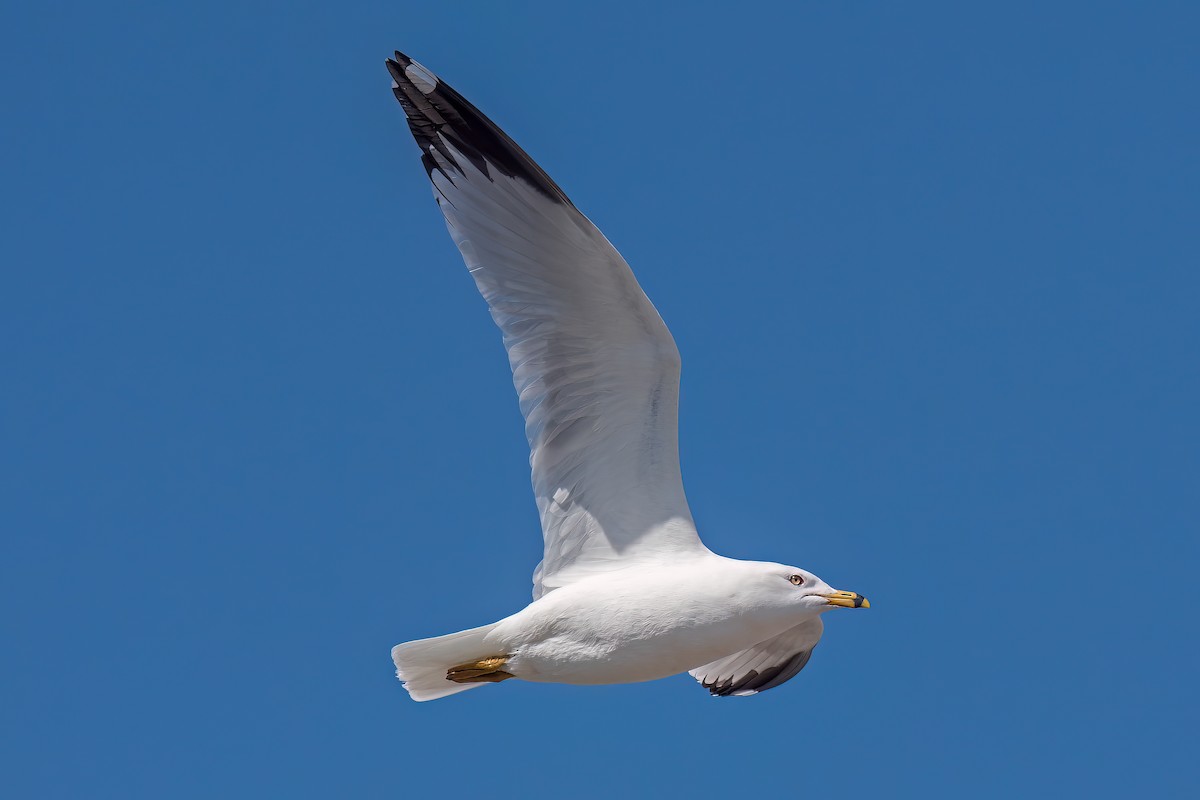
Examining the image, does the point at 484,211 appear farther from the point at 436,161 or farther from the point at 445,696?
the point at 445,696

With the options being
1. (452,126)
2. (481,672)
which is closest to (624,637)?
(481,672)

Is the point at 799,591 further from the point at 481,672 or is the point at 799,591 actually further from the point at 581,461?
the point at 481,672

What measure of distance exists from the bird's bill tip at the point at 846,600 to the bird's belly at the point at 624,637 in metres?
0.32

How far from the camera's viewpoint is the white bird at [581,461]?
1146cm

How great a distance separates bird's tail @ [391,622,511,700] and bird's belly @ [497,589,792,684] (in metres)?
0.18

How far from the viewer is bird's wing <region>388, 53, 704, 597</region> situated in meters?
11.6

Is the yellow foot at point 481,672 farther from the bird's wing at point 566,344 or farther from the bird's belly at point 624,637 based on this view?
the bird's wing at point 566,344

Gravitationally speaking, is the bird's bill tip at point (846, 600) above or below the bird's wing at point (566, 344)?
below

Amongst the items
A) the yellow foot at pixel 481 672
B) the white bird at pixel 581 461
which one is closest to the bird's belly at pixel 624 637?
the white bird at pixel 581 461

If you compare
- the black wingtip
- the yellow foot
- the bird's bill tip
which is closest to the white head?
the bird's bill tip

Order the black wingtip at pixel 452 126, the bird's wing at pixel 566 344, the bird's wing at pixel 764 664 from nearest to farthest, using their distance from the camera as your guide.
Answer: the bird's wing at pixel 566 344, the black wingtip at pixel 452 126, the bird's wing at pixel 764 664

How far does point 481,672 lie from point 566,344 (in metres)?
2.17

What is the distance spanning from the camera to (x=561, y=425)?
1190 centimetres

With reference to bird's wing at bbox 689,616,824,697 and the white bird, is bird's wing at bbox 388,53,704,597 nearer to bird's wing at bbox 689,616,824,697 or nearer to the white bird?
the white bird
